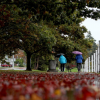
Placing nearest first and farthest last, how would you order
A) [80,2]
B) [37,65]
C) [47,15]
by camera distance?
[80,2] → [47,15] → [37,65]

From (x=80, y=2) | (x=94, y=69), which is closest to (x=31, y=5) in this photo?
(x=80, y=2)

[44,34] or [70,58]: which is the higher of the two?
[44,34]

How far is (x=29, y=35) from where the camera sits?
17.8 metres

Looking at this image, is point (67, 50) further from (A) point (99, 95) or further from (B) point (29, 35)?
(A) point (99, 95)

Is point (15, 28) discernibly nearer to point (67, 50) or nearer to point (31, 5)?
point (31, 5)

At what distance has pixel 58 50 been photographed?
88.7ft

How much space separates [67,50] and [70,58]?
2.80 metres

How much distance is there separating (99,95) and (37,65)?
32.5m

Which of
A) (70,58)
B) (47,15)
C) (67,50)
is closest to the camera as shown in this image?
(47,15)

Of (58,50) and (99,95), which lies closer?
(99,95)

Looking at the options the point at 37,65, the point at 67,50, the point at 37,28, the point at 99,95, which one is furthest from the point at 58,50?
the point at 99,95

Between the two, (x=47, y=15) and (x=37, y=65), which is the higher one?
(x=47, y=15)

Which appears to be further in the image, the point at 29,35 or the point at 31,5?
the point at 29,35

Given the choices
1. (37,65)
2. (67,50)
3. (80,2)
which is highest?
(80,2)
